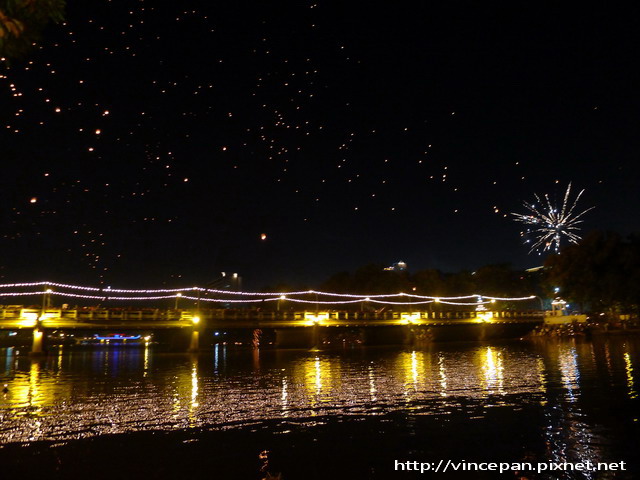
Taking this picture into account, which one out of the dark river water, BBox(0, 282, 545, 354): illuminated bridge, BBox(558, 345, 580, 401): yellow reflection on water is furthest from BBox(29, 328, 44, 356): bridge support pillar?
BBox(558, 345, 580, 401): yellow reflection on water

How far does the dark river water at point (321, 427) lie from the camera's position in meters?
8.37

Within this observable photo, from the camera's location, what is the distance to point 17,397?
16688 mm

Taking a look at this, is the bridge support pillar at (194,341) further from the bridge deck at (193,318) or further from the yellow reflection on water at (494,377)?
the yellow reflection on water at (494,377)

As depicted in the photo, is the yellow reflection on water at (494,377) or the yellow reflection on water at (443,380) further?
the yellow reflection on water at (494,377)

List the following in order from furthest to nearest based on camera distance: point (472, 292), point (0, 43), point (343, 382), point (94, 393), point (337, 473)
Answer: point (472, 292)
point (343, 382)
point (94, 393)
point (337, 473)
point (0, 43)

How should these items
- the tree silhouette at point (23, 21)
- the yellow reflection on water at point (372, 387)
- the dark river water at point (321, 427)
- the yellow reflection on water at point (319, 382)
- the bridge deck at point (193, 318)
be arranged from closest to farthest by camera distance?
1. the tree silhouette at point (23, 21)
2. the dark river water at point (321, 427)
3. the yellow reflection on water at point (372, 387)
4. the yellow reflection on water at point (319, 382)
5. the bridge deck at point (193, 318)

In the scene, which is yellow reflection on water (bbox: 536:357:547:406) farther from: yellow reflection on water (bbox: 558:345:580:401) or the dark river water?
yellow reflection on water (bbox: 558:345:580:401)

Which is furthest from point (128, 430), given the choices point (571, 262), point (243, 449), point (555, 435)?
point (571, 262)

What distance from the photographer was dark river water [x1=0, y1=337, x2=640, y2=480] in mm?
8367

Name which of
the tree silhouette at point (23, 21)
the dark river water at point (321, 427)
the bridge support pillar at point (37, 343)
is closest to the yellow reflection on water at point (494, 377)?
the dark river water at point (321, 427)

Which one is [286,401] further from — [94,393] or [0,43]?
[0,43]

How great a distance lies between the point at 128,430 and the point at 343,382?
396 inches

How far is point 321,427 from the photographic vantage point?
1117 centimetres

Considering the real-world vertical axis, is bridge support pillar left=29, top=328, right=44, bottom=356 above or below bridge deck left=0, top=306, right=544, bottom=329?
below
